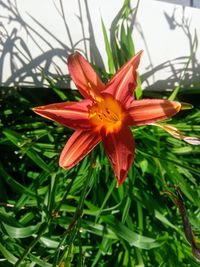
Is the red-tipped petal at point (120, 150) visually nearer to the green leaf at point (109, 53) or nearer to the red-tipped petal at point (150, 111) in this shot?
the red-tipped petal at point (150, 111)

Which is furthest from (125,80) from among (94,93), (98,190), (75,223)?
(98,190)

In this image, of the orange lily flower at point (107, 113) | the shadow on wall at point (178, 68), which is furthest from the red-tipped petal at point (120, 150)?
the shadow on wall at point (178, 68)

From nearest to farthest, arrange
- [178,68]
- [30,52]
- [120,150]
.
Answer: [120,150], [30,52], [178,68]

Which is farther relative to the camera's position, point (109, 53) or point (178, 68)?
point (178, 68)

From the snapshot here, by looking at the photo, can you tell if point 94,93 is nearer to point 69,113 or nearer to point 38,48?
point 69,113

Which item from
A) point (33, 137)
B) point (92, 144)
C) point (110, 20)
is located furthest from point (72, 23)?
point (92, 144)

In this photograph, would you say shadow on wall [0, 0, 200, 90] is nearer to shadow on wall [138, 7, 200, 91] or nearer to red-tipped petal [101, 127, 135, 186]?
shadow on wall [138, 7, 200, 91]
